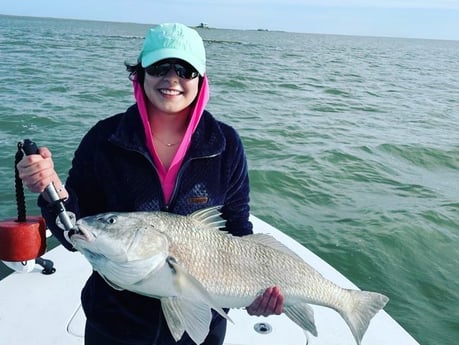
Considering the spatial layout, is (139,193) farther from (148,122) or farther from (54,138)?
(54,138)

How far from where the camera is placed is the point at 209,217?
271cm

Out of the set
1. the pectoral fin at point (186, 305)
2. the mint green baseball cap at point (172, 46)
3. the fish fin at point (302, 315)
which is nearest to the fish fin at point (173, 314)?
the pectoral fin at point (186, 305)

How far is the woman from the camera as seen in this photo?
2.66m

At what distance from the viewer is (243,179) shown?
298 cm

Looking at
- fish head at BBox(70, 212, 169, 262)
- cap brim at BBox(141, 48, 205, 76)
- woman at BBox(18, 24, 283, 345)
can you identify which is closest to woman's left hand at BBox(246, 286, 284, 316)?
woman at BBox(18, 24, 283, 345)

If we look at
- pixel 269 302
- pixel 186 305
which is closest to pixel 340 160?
pixel 269 302

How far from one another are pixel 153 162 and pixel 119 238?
1.60 feet

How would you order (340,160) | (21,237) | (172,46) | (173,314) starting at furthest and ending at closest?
1. (340,160)
2. (21,237)
3. (172,46)
4. (173,314)

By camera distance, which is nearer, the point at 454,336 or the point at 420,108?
the point at 454,336

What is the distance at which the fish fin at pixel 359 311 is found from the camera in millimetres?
3131

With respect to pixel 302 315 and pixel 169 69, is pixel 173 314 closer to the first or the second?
pixel 302 315

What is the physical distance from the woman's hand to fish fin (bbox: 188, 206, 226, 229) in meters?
0.76

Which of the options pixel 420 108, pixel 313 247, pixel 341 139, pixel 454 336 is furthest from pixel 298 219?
pixel 420 108

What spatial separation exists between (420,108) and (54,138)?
15364mm
